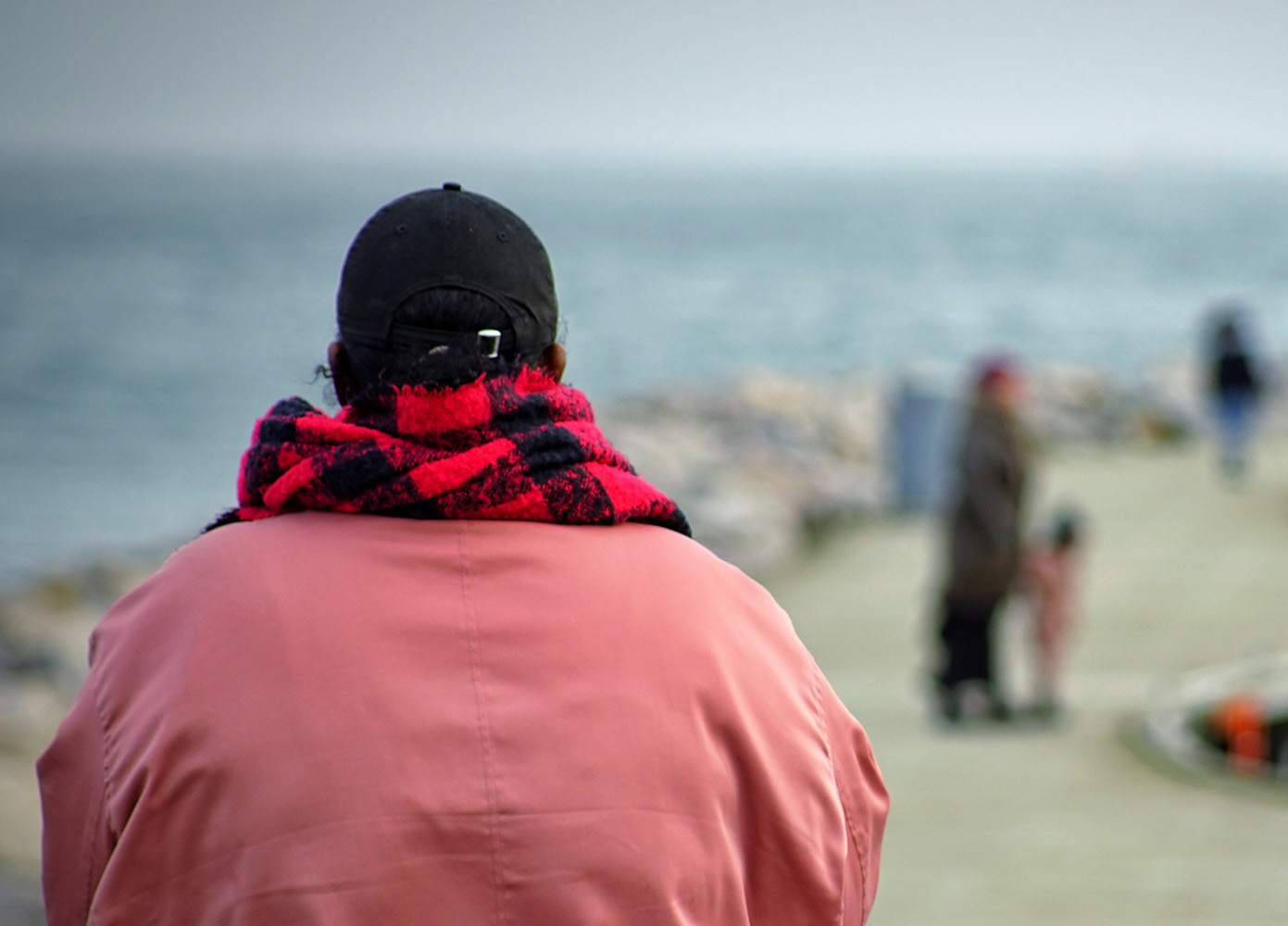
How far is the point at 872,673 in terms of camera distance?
888cm

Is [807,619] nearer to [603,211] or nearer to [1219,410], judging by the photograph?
[1219,410]

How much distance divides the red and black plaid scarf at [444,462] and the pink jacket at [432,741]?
1.0 inches

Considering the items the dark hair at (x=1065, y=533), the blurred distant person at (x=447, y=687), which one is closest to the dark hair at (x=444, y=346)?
the blurred distant person at (x=447, y=687)

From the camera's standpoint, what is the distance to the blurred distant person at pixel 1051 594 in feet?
24.6

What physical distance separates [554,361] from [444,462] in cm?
26

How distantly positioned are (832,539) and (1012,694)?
426 centimetres

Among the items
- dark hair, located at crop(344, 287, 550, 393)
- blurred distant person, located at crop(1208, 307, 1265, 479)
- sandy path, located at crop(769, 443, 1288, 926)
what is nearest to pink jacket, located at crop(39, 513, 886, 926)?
dark hair, located at crop(344, 287, 550, 393)

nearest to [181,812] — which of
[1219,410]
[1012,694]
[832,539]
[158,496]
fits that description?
[1012,694]

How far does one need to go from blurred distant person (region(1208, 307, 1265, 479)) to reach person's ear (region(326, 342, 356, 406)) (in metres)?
12.5

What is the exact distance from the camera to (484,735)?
65.3 inches

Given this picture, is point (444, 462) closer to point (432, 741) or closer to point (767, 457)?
point (432, 741)

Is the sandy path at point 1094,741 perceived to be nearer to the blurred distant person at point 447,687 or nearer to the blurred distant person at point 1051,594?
the blurred distant person at point 1051,594

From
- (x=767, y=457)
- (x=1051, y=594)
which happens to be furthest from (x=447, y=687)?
(x=767, y=457)

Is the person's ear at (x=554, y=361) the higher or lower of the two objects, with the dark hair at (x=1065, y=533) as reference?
higher
